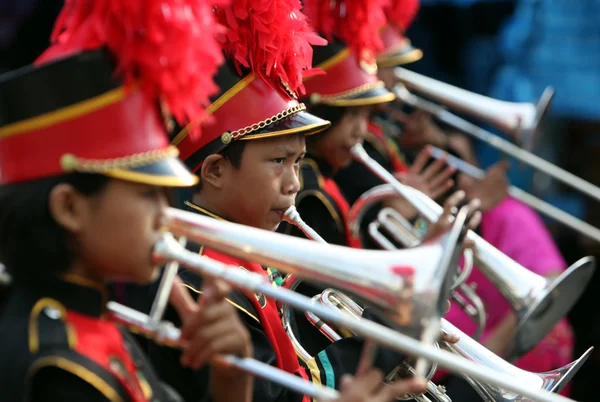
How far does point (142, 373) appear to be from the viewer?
2033 millimetres

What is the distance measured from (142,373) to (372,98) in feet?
7.51

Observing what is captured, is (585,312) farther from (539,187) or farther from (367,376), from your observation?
(367,376)

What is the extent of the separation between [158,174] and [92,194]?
0.46ft

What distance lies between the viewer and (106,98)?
2.00 meters

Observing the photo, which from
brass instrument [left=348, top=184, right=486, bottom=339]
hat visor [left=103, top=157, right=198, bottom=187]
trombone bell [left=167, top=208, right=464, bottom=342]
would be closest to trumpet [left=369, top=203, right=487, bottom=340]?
brass instrument [left=348, top=184, right=486, bottom=339]

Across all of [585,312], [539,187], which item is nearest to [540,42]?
[539,187]

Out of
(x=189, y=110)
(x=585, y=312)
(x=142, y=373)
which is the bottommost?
(x=585, y=312)

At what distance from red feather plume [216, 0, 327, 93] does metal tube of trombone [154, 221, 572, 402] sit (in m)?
1.01

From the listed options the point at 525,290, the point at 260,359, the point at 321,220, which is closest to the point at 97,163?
the point at 260,359

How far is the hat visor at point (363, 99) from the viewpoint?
397 centimetres

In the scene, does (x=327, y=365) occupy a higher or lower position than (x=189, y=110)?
lower

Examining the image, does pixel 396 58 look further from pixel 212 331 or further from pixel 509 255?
pixel 212 331

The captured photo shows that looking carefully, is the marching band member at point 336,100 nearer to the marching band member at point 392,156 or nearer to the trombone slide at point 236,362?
the marching band member at point 392,156

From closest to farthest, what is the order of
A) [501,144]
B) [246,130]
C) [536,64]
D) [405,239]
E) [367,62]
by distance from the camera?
[246,130] < [367,62] < [405,239] < [501,144] < [536,64]
